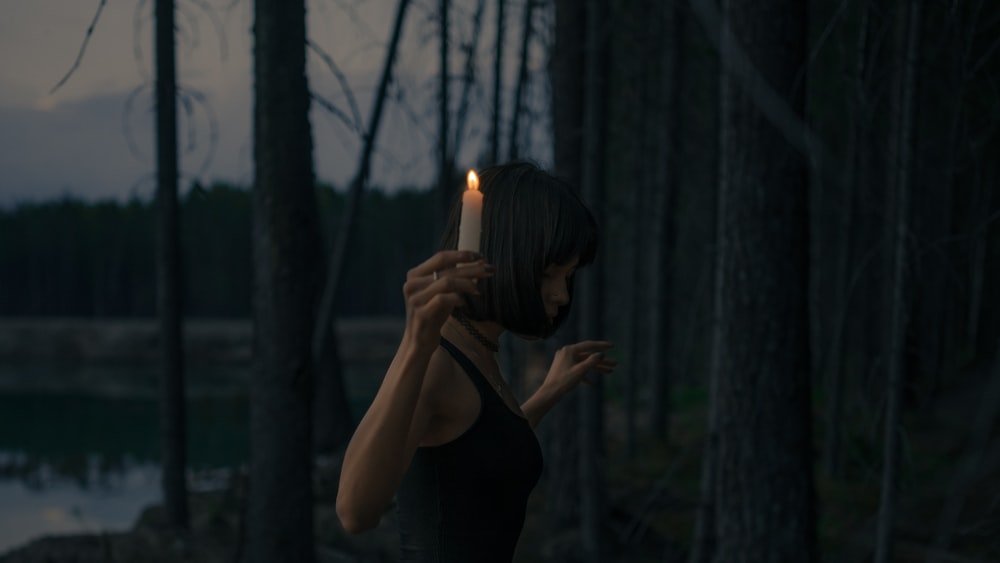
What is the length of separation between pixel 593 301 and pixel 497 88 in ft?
8.94

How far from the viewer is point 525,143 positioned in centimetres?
968

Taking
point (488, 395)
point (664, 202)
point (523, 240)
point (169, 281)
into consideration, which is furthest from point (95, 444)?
point (523, 240)

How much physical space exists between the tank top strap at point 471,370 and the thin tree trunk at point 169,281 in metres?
7.47

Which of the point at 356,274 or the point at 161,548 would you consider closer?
the point at 161,548

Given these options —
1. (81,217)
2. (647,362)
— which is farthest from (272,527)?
(81,217)

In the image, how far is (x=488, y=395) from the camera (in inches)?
80.5

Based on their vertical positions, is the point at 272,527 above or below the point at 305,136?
below

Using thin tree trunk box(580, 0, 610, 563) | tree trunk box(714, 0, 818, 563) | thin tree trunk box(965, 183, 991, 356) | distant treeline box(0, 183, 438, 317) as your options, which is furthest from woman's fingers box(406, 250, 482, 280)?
distant treeline box(0, 183, 438, 317)

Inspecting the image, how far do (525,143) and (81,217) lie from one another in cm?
6958

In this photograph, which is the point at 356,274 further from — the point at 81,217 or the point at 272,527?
the point at 272,527

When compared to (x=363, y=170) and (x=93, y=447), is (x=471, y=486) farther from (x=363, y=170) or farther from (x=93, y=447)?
(x=93, y=447)

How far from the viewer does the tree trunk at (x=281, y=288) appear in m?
5.27

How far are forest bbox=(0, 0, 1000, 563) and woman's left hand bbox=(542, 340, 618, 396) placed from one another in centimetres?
89

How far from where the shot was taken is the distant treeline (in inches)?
2687
